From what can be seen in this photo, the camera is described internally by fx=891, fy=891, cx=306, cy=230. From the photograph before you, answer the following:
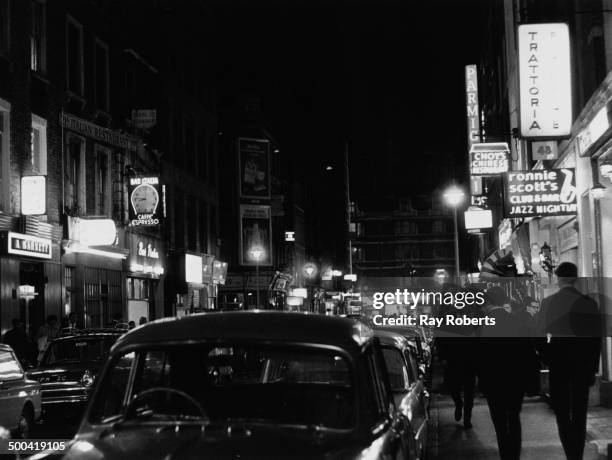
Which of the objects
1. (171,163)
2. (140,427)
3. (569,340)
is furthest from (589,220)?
(171,163)

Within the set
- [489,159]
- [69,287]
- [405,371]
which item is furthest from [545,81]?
[69,287]

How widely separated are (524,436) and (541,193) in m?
7.57

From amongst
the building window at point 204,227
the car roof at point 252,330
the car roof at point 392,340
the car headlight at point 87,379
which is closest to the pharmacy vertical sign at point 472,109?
the building window at point 204,227

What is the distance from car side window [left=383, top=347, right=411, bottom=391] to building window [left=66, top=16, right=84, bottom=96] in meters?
20.9

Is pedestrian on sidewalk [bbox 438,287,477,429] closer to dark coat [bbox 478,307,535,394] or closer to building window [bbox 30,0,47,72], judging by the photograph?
dark coat [bbox 478,307,535,394]

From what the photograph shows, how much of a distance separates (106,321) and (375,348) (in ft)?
83.3

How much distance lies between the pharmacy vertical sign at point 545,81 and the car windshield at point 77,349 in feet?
29.9

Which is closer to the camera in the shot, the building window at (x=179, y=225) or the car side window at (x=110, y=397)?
the car side window at (x=110, y=397)

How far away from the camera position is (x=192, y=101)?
43594 mm

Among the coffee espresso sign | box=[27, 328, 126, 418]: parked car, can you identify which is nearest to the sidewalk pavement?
the coffee espresso sign

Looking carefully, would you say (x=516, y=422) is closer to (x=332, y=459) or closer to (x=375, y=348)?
(x=375, y=348)

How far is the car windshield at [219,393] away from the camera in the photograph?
16.4 ft

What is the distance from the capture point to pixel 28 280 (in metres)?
24.0

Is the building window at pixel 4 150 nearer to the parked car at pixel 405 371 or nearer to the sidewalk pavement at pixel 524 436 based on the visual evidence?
the sidewalk pavement at pixel 524 436
